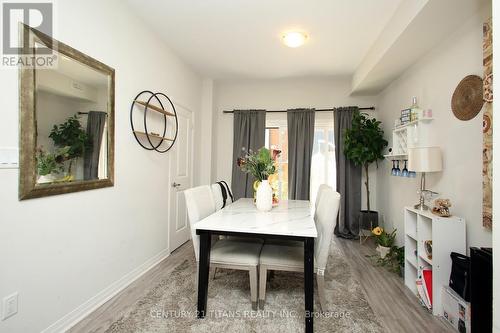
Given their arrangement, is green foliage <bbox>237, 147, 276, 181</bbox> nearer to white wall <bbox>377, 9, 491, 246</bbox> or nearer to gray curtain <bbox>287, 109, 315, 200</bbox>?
white wall <bbox>377, 9, 491, 246</bbox>

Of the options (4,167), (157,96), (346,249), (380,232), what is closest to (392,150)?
(380,232)

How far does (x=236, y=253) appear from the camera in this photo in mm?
1875

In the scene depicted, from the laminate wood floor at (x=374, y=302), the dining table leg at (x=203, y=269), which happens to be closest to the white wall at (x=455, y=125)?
the laminate wood floor at (x=374, y=302)

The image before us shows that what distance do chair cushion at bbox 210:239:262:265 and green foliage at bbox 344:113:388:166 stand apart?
2.22 metres

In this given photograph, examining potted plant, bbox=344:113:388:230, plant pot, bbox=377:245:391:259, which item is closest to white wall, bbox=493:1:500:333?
plant pot, bbox=377:245:391:259

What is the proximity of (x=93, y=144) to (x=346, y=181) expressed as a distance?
346cm

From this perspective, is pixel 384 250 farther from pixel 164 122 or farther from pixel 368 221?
pixel 164 122

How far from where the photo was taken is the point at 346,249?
3260mm

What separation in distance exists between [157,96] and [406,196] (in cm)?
324

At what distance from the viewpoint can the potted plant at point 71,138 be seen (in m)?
1.59

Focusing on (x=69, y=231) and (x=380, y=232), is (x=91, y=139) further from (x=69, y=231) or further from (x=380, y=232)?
(x=380, y=232)

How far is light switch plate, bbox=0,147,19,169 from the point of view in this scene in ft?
4.22

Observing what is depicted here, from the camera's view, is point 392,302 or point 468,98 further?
point 392,302

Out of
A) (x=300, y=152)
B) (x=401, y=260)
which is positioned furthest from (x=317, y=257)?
(x=300, y=152)
